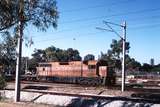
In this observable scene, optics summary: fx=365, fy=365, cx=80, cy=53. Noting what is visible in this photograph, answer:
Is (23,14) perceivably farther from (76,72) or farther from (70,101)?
(76,72)

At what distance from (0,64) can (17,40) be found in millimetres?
1614

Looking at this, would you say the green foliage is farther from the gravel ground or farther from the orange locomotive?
the orange locomotive

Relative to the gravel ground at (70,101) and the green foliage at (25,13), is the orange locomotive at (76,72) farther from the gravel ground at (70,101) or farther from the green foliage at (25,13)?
the green foliage at (25,13)

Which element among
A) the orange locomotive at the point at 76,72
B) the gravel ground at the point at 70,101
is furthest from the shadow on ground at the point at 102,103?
the orange locomotive at the point at 76,72

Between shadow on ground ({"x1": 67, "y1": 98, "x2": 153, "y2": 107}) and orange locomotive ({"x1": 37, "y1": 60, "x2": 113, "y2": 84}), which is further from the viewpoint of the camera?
orange locomotive ({"x1": 37, "y1": 60, "x2": 113, "y2": 84})

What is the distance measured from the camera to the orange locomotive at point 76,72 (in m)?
52.6

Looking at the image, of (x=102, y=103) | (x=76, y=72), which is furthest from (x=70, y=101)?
(x=76, y=72)

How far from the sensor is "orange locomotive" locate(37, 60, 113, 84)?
5259 centimetres

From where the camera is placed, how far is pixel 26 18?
1823cm

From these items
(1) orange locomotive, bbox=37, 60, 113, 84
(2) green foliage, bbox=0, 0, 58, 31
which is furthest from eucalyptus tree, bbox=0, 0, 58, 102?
(1) orange locomotive, bbox=37, 60, 113, 84

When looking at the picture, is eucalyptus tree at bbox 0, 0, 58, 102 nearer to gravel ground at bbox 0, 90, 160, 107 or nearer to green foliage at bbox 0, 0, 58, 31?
green foliage at bbox 0, 0, 58, 31

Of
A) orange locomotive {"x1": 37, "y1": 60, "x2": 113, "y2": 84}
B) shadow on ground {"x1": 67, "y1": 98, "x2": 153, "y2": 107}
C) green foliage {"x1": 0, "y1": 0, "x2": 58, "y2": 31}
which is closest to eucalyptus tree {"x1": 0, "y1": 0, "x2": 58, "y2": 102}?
green foliage {"x1": 0, "y1": 0, "x2": 58, "y2": 31}

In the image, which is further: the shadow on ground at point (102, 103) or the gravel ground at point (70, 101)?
the gravel ground at point (70, 101)

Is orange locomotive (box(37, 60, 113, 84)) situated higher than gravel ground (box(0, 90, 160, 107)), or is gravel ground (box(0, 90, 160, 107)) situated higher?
orange locomotive (box(37, 60, 113, 84))
